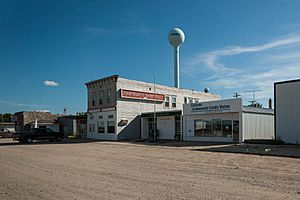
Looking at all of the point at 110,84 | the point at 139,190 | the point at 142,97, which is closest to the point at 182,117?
the point at 142,97

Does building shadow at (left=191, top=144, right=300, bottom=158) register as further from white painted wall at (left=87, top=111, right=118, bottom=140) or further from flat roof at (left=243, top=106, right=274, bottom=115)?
white painted wall at (left=87, top=111, right=118, bottom=140)

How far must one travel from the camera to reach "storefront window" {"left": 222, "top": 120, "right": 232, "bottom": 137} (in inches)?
1047

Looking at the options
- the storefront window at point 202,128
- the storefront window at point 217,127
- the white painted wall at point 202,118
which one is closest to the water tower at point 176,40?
the white painted wall at point 202,118

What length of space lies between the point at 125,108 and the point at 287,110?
17990 millimetres

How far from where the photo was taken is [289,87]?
Result: 23.1 metres

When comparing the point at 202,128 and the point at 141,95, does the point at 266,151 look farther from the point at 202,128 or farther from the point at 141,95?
the point at 141,95

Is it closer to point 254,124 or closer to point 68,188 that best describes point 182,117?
point 254,124

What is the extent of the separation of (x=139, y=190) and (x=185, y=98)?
35424 mm

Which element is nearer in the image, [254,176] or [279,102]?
[254,176]

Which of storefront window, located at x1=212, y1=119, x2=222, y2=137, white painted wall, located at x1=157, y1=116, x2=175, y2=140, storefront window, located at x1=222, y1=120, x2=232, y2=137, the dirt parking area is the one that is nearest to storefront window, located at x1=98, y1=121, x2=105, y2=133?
white painted wall, located at x1=157, y1=116, x2=175, y2=140

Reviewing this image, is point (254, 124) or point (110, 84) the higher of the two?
point (110, 84)

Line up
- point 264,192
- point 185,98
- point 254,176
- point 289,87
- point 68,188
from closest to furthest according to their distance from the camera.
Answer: point 264,192 → point 68,188 → point 254,176 → point 289,87 → point 185,98

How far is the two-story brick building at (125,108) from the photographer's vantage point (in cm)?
3388

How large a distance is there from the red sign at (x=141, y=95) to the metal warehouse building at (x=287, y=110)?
16.8 metres
